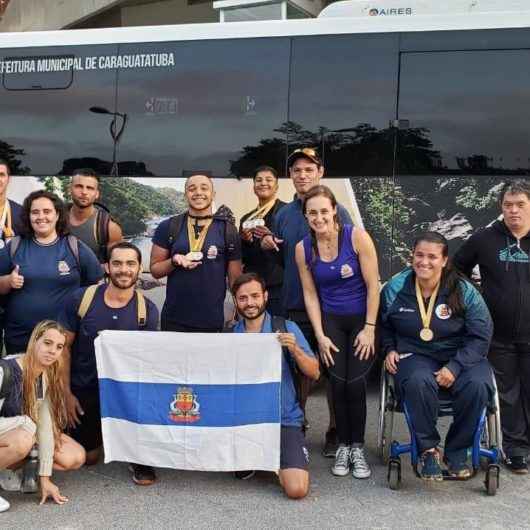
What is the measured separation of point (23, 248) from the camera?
14.5 feet

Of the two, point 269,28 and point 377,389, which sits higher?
point 269,28

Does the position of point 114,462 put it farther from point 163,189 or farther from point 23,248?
point 163,189

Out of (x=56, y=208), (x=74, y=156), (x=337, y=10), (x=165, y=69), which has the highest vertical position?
(x=337, y=10)

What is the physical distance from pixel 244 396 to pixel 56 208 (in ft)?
5.51

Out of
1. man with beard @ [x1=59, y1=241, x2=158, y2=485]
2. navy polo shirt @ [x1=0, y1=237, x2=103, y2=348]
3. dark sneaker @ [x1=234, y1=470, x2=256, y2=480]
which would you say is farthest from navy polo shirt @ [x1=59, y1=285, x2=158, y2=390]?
dark sneaker @ [x1=234, y1=470, x2=256, y2=480]

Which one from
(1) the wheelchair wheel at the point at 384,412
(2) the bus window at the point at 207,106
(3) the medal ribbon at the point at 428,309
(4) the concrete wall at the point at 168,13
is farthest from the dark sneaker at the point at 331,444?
(4) the concrete wall at the point at 168,13

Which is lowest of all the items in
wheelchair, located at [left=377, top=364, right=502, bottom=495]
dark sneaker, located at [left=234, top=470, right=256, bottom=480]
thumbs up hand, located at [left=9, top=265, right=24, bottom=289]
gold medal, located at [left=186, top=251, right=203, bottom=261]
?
dark sneaker, located at [left=234, top=470, right=256, bottom=480]

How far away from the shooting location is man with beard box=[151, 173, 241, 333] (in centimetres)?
465

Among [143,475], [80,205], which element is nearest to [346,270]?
[143,475]

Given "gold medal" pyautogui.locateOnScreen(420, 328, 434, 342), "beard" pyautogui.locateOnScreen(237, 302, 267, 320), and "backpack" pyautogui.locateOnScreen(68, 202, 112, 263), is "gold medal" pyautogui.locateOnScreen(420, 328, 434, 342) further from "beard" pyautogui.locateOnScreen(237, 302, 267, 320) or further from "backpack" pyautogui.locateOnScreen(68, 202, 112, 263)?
"backpack" pyautogui.locateOnScreen(68, 202, 112, 263)

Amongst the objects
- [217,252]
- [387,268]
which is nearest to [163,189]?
[217,252]

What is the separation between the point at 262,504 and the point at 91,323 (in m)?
1.48

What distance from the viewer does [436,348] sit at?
419cm

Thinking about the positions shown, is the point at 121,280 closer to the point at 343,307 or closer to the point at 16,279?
the point at 16,279
